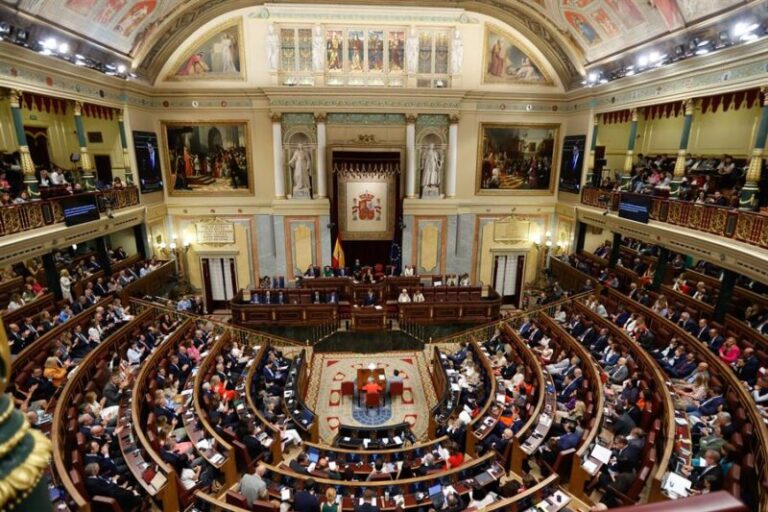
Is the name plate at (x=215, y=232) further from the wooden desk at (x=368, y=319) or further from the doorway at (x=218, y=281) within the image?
the wooden desk at (x=368, y=319)

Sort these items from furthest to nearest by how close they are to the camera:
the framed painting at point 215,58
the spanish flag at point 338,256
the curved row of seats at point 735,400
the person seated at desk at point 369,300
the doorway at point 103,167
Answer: the spanish flag at point 338,256
the doorway at point 103,167
the framed painting at point 215,58
the person seated at desk at point 369,300
the curved row of seats at point 735,400

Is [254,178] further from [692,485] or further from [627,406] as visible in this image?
[692,485]

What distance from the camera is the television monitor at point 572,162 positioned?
1648 cm

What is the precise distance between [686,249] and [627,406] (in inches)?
214

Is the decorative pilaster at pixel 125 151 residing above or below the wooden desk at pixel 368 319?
above

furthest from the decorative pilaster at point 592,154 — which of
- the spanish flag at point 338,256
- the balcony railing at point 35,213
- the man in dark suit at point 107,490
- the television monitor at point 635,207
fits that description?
the balcony railing at point 35,213

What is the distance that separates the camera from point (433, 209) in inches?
696

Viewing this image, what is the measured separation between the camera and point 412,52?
1647 cm

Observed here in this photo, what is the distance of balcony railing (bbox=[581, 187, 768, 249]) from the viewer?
31.1ft

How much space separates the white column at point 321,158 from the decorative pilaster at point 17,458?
16.5 metres

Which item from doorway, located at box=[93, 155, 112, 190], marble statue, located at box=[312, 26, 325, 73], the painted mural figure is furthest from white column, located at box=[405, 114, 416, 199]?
doorway, located at box=[93, 155, 112, 190]

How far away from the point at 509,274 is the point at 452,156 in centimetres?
585

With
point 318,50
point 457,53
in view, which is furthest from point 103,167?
point 457,53

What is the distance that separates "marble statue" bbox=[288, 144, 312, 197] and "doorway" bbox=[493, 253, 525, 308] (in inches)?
345
